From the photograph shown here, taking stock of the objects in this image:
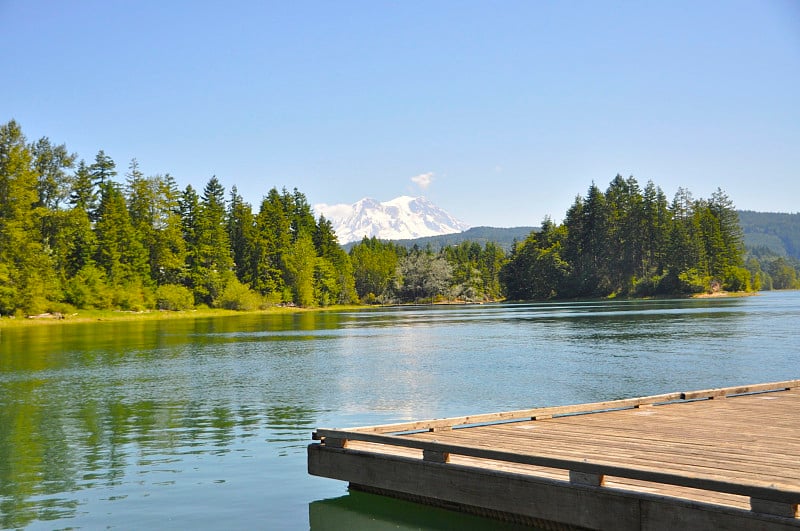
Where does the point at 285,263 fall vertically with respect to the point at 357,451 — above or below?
above

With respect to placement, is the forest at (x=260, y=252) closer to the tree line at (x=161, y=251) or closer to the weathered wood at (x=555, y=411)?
the tree line at (x=161, y=251)

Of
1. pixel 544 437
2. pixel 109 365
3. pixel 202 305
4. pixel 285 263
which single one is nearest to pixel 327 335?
pixel 109 365

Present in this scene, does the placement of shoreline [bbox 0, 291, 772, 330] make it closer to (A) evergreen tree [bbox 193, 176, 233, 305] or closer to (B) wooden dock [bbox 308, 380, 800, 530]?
(A) evergreen tree [bbox 193, 176, 233, 305]

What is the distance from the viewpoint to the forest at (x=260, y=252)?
8962 centimetres

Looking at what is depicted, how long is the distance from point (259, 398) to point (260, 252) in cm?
11679

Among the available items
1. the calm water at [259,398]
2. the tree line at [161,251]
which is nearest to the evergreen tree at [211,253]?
the tree line at [161,251]

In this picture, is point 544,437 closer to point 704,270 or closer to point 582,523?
point 582,523

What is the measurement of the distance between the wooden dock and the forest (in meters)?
75.9

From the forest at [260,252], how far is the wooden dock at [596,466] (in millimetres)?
75924

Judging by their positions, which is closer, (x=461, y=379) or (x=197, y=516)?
(x=197, y=516)

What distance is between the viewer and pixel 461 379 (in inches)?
1235

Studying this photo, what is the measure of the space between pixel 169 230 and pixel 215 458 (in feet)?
357

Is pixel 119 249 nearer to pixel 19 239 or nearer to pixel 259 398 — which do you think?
pixel 19 239

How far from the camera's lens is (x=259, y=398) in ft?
89.2
